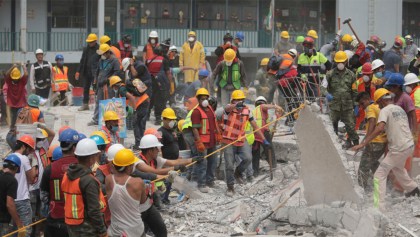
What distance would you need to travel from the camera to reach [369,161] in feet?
49.3

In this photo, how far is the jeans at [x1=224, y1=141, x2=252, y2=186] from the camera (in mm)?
17422

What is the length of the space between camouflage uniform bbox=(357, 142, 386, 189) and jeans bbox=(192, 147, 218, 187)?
325 cm

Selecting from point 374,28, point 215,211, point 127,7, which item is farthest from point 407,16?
point 215,211

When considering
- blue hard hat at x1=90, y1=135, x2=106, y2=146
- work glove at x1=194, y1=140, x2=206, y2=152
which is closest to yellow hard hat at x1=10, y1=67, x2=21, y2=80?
work glove at x1=194, y1=140, x2=206, y2=152

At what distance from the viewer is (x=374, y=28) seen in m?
37.7

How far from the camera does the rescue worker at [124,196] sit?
11406mm

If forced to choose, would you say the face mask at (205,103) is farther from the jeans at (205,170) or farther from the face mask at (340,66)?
the face mask at (340,66)

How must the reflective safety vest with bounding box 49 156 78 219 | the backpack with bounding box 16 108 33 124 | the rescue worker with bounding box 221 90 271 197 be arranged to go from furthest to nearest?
the rescue worker with bounding box 221 90 271 197 → the backpack with bounding box 16 108 33 124 → the reflective safety vest with bounding box 49 156 78 219

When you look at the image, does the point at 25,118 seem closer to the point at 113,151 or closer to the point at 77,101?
the point at 113,151

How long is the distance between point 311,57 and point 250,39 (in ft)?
54.3

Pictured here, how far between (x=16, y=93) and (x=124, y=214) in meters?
9.68

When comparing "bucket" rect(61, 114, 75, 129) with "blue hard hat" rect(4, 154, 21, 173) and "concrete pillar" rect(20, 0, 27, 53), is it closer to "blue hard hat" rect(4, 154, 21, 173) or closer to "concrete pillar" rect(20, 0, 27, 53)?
"blue hard hat" rect(4, 154, 21, 173)

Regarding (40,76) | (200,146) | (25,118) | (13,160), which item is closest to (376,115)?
(200,146)

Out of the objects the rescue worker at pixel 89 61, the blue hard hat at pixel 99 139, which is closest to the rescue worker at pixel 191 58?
the rescue worker at pixel 89 61
